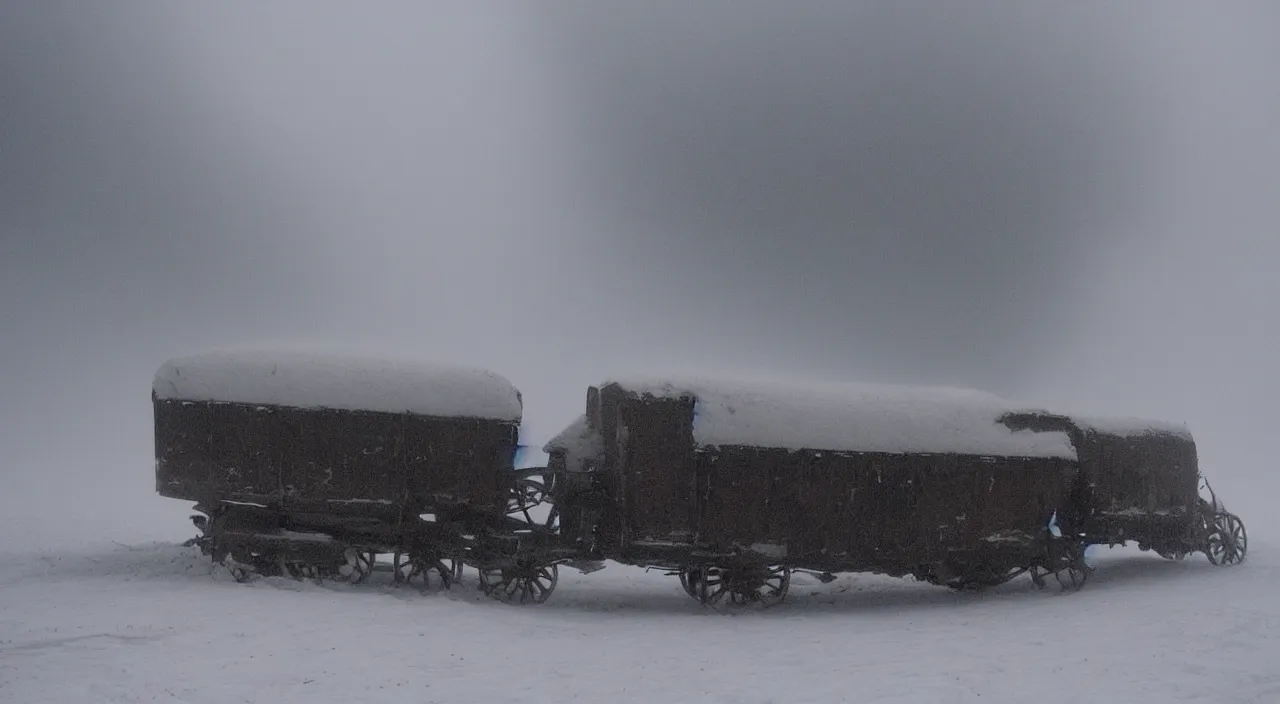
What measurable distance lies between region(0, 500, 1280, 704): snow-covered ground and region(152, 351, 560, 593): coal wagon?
0.96 metres

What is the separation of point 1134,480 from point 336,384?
16.9 m

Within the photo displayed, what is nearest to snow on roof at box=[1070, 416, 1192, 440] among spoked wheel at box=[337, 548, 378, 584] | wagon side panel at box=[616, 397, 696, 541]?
wagon side panel at box=[616, 397, 696, 541]

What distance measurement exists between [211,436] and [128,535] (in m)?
14.3

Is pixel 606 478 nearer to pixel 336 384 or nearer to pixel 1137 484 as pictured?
pixel 336 384

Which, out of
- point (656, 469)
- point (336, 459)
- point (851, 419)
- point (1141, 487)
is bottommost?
point (1141, 487)

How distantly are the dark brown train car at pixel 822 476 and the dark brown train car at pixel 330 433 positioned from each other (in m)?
1.77

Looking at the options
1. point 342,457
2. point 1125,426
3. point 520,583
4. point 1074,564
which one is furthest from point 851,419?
point 342,457

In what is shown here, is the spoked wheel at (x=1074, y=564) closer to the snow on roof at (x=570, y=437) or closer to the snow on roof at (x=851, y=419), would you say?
the snow on roof at (x=851, y=419)

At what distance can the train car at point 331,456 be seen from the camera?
16.3 m

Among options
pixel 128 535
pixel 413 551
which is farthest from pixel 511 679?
pixel 128 535

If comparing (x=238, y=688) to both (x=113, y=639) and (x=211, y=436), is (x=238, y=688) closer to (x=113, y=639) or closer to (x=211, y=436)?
(x=113, y=639)

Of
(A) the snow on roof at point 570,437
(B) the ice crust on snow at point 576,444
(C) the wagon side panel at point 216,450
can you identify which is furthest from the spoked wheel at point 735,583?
(C) the wagon side panel at point 216,450

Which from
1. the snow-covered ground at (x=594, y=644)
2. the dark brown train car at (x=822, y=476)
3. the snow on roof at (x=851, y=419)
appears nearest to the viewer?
the snow-covered ground at (x=594, y=644)

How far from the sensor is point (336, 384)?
16797mm
